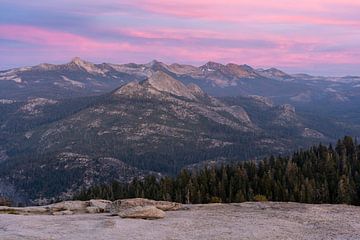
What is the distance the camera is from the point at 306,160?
199500 millimetres

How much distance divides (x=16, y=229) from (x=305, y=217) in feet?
147

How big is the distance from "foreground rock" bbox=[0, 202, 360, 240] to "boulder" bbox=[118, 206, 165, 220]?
1.45 meters

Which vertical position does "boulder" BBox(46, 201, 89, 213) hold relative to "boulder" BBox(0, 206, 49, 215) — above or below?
above

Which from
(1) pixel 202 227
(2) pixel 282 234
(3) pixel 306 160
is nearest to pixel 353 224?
(2) pixel 282 234

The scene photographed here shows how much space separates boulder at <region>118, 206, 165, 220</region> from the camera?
81.6m

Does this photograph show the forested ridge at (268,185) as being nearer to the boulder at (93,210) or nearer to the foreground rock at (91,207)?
the foreground rock at (91,207)

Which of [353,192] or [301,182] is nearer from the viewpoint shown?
[353,192]

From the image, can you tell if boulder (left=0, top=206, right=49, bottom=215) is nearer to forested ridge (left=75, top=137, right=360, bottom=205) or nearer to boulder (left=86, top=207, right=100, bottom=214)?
boulder (left=86, top=207, right=100, bottom=214)

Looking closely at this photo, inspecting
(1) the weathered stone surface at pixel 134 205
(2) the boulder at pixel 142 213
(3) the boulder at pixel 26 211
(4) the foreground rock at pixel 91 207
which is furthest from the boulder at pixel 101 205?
(3) the boulder at pixel 26 211

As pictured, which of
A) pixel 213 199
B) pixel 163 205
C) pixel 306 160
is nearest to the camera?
pixel 163 205

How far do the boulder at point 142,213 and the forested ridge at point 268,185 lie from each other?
61.2 meters

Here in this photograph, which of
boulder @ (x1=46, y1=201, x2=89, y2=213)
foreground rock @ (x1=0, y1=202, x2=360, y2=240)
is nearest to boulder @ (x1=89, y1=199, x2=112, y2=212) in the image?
boulder @ (x1=46, y1=201, x2=89, y2=213)

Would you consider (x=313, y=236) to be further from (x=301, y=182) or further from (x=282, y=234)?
(x=301, y=182)

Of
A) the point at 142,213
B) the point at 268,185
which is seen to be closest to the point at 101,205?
the point at 142,213
